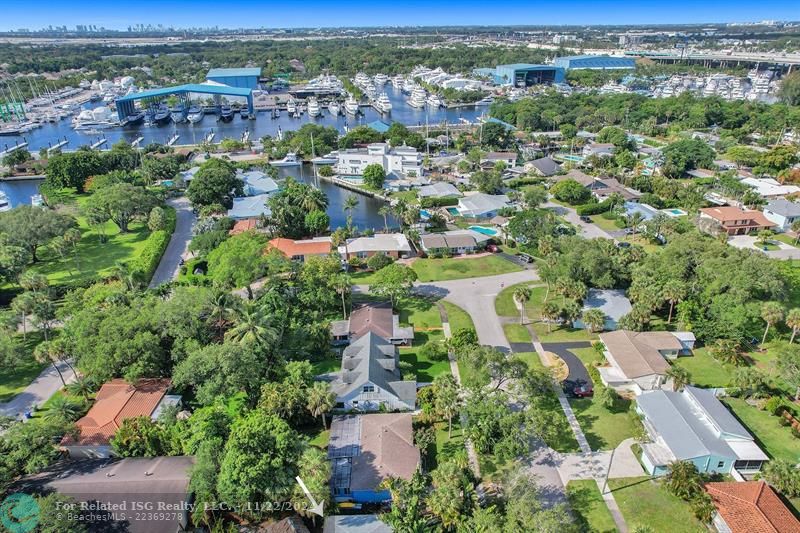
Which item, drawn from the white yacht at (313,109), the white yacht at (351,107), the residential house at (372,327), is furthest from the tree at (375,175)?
the white yacht at (313,109)

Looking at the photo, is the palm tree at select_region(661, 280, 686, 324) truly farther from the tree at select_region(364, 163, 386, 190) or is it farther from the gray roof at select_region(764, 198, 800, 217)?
the tree at select_region(364, 163, 386, 190)

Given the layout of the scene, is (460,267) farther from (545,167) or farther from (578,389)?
(545,167)

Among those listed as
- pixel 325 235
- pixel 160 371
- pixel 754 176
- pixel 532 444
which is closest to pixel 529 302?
pixel 532 444

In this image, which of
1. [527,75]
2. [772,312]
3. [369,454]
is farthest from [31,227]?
[527,75]

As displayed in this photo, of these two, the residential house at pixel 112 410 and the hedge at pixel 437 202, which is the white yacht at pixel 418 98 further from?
the residential house at pixel 112 410

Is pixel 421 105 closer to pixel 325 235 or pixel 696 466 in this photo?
pixel 325 235
